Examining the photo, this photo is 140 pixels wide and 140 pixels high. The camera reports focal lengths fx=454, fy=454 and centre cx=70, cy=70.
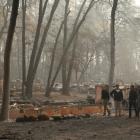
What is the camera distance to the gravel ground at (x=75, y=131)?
52.6 ft

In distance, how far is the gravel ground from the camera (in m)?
16.0

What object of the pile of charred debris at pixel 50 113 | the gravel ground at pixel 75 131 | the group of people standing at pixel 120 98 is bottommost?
the gravel ground at pixel 75 131

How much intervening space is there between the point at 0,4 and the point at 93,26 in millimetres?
35036

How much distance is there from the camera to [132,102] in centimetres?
2453

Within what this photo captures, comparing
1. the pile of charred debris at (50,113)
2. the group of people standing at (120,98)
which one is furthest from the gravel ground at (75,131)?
the group of people standing at (120,98)

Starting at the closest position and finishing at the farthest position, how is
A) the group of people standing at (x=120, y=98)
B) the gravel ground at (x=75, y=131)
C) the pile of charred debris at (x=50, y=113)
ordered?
1. the gravel ground at (x=75, y=131)
2. the pile of charred debris at (x=50, y=113)
3. the group of people standing at (x=120, y=98)

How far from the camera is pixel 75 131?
704 inches

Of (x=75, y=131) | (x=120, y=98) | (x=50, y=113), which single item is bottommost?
(x=75, y=131)

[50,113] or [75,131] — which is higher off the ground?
[50,113]

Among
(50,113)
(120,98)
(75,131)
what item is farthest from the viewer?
(120,98)

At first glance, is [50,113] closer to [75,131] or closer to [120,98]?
[120,98]

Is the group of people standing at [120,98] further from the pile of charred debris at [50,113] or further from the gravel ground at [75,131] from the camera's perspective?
the gravel ground at [75,131]

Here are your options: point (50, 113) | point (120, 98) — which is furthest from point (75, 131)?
point (120, 98)

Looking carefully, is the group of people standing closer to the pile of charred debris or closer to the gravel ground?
the pile of charred debris
